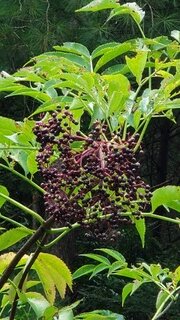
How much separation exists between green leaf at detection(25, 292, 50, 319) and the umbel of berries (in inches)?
7.2

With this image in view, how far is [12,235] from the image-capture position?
3.10 ft

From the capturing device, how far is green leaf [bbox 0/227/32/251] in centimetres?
93

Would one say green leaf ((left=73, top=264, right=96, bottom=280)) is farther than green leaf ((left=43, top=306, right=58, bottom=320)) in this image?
Yes

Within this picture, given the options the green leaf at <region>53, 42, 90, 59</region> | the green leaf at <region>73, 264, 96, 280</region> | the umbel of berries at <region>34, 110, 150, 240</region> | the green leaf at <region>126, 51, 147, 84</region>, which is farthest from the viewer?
the green leaf at <region>73, 264, 96, 280</region>

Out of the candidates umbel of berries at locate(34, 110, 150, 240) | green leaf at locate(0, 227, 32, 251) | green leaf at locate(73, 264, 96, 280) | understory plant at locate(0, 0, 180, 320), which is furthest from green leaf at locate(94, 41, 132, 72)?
green leaf at locate(73, 264, 96, 280)

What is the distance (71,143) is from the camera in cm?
84

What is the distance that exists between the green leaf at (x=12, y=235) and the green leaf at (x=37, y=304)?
0.27 feet

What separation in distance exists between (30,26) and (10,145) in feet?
10.1

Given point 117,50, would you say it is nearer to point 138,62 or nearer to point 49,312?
point 138,62

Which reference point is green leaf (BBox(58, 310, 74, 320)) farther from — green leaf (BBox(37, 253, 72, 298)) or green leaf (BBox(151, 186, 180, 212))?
green leaf (BBox(151, 186, 180, 212))

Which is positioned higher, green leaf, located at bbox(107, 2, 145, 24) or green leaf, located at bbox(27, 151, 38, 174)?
green leaf, located at bbox(107, 2, 145, 24)

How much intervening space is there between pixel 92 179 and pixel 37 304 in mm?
264

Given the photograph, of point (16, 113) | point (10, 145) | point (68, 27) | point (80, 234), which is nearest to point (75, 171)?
point (10, 145)

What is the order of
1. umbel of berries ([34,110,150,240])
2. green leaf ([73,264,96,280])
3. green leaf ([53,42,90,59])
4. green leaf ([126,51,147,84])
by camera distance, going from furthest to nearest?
green leaf ([73,264,96,280]) → green leaf ([53,42,90,59]) → green leaf ([126,51,147,84]) → umbel of berries ([34,110,150,240])
